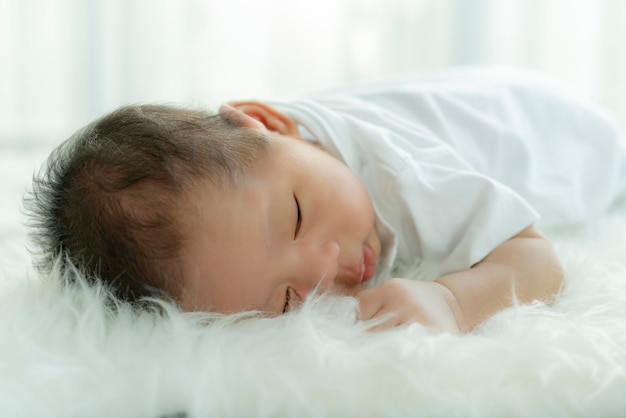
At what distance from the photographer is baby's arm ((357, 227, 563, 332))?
0.86 metres

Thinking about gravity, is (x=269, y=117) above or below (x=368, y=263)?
above

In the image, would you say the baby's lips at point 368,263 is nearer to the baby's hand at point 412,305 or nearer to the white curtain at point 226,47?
the baby's hand at point 412,305

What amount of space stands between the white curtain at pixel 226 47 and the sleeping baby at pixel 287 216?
5.96ft

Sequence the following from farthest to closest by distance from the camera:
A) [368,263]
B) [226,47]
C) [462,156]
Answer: [226,47], [462,156], [368,263]

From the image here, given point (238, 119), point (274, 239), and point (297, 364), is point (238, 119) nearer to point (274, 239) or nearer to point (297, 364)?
point (274, 239)

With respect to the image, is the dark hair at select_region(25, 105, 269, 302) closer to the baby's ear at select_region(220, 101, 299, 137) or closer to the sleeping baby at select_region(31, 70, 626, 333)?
the sleeping baby at select_region(31, 70, 626, 333)

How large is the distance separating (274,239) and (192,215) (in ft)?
0.33

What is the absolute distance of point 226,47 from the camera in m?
3.04

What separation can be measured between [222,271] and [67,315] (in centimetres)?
18

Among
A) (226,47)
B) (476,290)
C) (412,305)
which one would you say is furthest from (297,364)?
(226,47)

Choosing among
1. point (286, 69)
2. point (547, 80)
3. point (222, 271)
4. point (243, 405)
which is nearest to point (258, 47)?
point (286, 69)

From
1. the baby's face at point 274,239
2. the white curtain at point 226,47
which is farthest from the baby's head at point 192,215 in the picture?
the white curtain at point 226,47

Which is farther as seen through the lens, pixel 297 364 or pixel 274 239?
pixel 274 239

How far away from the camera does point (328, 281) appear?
920 millimetres
